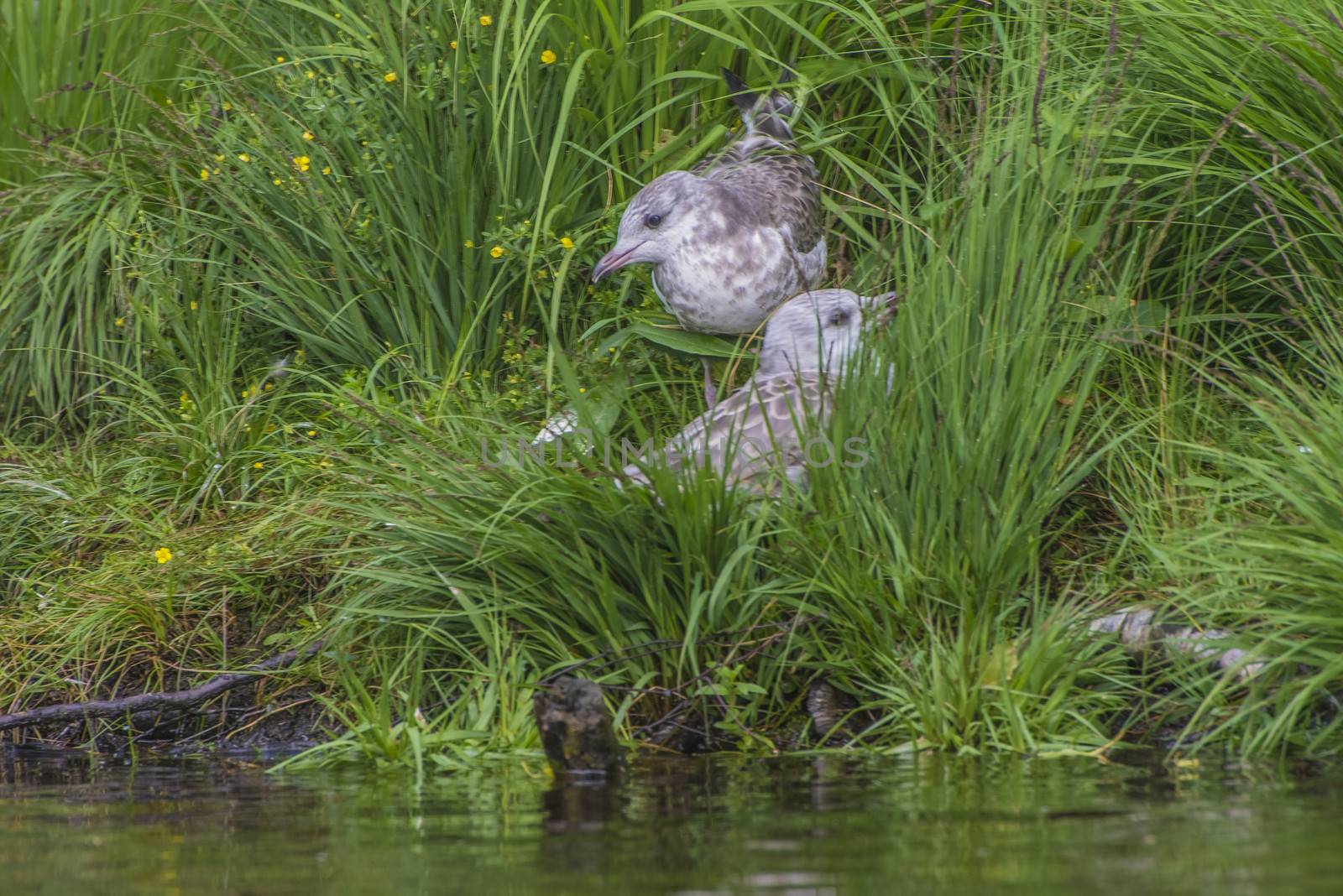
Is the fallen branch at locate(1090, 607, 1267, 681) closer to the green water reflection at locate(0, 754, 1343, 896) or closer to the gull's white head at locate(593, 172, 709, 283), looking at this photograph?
→ the green water reflection at locate(0, 754, 1343, 896)

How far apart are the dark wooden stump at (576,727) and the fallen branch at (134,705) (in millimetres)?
980

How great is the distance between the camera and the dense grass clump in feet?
12.5

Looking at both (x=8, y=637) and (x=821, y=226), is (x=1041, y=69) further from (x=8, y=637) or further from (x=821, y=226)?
(x=8, y=637)

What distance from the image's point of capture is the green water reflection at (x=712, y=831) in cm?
262

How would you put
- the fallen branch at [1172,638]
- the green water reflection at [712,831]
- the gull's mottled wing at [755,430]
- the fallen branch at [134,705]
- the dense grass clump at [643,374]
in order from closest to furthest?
1. the green water reflection at [712,831]
2. the fallen branch at [1172,638]
3. the dense grass clump at [643,374]
4. the gull's mottled wing at [755,430]
5. the fallen branch at [134,705]

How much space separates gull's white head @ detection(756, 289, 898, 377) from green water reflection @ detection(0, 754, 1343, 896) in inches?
50.1

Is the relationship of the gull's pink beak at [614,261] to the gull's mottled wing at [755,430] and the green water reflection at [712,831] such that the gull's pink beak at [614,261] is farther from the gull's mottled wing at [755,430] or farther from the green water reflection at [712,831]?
the green water reflection at [712,831]

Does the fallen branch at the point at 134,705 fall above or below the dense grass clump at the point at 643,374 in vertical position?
below

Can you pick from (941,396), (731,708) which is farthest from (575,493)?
(941,396)

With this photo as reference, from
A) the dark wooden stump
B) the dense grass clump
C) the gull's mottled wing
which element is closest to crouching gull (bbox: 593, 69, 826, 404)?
the dense grass clump

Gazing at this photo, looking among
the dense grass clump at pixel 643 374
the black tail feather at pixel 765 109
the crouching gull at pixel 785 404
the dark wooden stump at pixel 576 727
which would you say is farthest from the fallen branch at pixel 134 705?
the black tail feather at pixel 765 109

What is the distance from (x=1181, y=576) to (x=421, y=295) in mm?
2421

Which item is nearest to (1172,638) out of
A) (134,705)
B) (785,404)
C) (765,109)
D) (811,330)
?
(785,404)

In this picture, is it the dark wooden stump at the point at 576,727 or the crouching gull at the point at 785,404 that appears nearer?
the dark wooden stump at the point at 576,727
